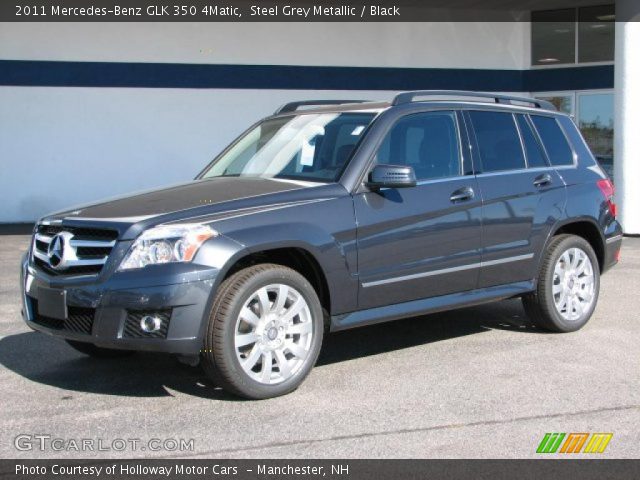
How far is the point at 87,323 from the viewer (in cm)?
529

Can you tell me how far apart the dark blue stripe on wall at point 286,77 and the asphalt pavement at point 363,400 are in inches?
375

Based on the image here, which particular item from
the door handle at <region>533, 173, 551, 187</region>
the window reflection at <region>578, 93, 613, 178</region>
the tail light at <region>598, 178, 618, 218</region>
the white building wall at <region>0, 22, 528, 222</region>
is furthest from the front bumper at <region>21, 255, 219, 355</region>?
the window reflection at <region>578, 93, 613, 178</region>

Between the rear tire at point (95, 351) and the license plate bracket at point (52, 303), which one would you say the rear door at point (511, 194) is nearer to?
the rear tire at point (95, 351)

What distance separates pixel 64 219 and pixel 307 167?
1.60 meters

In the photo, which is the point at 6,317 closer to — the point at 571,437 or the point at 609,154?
the point at 571,437

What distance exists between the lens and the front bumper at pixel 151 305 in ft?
16.6

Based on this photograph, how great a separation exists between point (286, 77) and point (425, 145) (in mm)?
11223

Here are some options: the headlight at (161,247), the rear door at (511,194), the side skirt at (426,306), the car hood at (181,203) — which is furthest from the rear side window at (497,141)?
the headlight at (161,247)

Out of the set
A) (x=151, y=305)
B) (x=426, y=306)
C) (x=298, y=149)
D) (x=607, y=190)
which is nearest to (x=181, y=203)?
(x=151, y=305)

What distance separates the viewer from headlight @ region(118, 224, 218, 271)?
514 centimetres

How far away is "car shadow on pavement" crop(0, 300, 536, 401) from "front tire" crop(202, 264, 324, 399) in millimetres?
273

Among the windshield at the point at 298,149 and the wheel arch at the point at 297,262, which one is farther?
the windshield at the point at 298,149

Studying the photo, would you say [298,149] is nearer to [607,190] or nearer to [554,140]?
[554,140]

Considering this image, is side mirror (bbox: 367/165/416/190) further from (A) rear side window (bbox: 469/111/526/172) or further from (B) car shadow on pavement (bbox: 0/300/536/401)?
(B) car shadow on pavement (bbox: 0/300/536/401)
